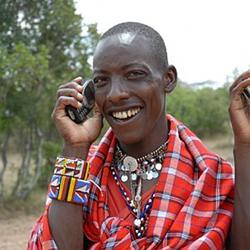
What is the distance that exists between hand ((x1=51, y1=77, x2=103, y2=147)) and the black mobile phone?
0.6 inches

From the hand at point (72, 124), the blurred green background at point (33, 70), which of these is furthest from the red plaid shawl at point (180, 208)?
the blurred green background at point (33, 70)

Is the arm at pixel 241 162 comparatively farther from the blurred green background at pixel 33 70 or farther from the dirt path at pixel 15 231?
the blurred green background at pixel 33 70

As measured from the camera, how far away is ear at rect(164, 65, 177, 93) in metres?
2.04

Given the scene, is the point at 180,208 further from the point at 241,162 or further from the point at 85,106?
the point at 85,106

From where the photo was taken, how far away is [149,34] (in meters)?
2.02

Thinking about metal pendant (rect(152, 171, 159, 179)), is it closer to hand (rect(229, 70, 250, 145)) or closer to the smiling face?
the smiling face

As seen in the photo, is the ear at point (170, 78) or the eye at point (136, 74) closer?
the eye at point (136, 74)

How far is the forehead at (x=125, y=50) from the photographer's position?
1935 millimetres

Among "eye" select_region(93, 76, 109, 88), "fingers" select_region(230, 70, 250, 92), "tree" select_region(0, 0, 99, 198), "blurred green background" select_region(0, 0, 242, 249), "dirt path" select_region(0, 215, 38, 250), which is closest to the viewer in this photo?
"fingers" select_region(230, 70, 250, 92)

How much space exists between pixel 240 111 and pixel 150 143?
0.36 meters

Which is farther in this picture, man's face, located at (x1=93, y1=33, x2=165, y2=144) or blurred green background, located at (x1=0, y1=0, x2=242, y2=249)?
blurred green background, located at (x1=0, y1=0, x2=242, y2=249)

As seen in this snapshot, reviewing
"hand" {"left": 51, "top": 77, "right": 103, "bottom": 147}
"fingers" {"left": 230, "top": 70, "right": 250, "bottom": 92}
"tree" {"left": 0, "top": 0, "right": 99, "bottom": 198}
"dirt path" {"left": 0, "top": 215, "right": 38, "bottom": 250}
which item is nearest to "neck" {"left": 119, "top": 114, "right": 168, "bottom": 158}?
"hand" {"left": 51, "top": 77, "right": 103, "bottom": 147}

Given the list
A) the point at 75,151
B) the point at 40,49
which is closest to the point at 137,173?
the point at 75,151

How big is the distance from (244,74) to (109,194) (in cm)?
65
